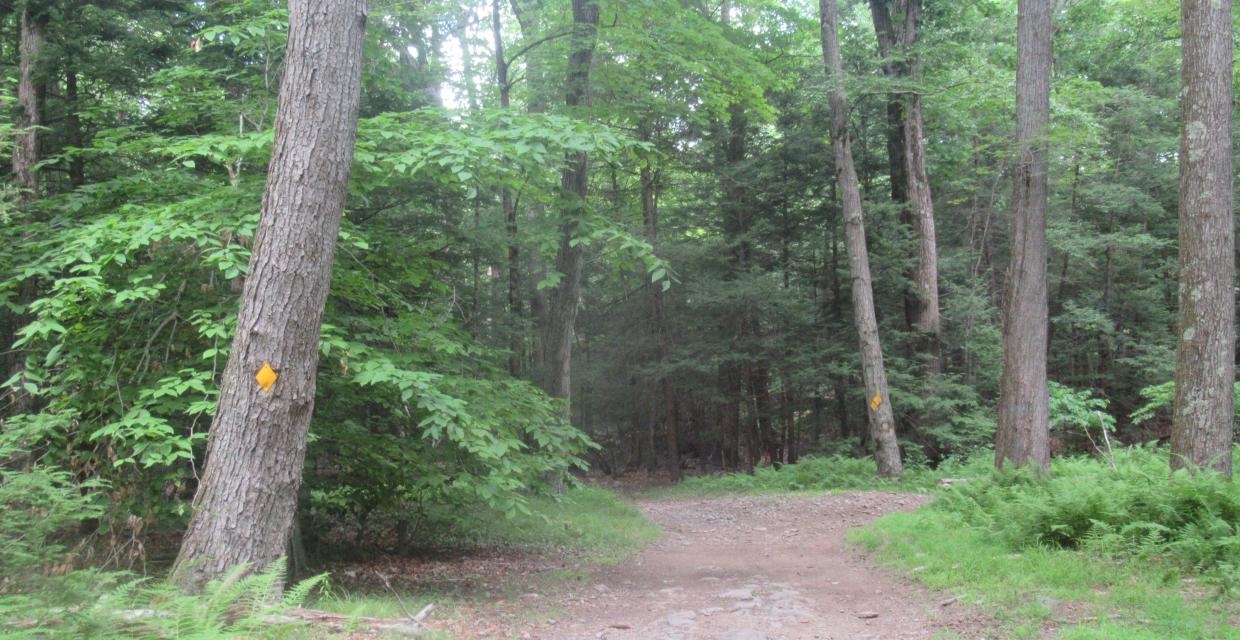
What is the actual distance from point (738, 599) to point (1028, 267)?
5823 millimetres

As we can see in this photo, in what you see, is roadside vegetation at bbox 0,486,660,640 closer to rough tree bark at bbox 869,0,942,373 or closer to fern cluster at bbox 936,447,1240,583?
fern cluster at bbox 936,447,1240,583

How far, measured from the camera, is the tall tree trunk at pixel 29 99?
872 centimetres

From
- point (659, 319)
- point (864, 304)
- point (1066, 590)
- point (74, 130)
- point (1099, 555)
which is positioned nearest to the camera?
point (1066, 590)

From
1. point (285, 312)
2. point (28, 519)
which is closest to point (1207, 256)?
point (285, 312)

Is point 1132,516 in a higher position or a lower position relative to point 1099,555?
higher

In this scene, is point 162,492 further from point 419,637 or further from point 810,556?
point 810,556

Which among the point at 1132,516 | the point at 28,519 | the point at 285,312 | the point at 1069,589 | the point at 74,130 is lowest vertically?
the point at 1069,589

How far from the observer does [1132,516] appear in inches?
264

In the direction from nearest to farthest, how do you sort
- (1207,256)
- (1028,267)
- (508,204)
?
(1207,256) → (1028,267) → (508,204)

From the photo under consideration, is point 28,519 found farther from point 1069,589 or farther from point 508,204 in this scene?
point 508,204

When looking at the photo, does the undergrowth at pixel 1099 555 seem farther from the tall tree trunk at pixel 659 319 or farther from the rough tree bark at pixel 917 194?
the tall tree trunk at pixel 659 319

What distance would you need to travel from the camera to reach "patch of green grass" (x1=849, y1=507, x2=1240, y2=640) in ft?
15.9

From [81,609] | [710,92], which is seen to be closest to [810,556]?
[710,92]

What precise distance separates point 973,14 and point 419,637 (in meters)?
18.9
